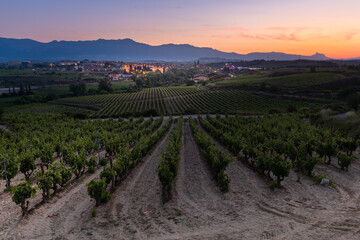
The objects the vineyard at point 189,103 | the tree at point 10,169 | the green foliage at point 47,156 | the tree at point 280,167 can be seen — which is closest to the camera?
the tree at point 280,167

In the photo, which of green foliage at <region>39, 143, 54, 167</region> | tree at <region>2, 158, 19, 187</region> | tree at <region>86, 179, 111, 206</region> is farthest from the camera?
green foliage at <region>39, 143, 54, 167</region>

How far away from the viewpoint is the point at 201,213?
13.7m

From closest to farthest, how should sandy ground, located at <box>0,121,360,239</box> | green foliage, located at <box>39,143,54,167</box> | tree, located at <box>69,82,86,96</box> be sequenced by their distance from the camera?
sandy ground, located at <box>0,121,360,239</box>, green foliage, located at <box>39,143,54,167</box>, tree, located at <box>69,82,86,96</box>

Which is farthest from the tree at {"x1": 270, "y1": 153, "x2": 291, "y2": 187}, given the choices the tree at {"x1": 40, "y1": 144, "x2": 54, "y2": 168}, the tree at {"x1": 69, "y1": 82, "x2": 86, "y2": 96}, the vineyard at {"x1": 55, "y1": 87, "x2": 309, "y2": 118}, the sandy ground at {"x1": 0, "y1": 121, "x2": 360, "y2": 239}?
the tree at {"x1": 69, "y1": 82, "x2": 86, "y2": 96}

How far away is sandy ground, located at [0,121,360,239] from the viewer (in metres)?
11.6

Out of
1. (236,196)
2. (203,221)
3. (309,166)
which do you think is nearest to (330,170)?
(309,166)

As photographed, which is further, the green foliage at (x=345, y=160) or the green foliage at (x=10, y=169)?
the green foliage at (x=345, y=160)

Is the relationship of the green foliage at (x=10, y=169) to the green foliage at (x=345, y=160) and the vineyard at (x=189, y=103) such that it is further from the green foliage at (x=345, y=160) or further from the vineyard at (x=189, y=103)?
the vineyard at (x=189, y=103)

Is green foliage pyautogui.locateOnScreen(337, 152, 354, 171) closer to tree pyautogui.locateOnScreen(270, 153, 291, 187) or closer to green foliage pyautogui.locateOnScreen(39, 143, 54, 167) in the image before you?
tree pyautogui.locateOnScreen(270, 153, 291, 187)

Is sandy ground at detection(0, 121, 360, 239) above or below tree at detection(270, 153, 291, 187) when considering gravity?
below

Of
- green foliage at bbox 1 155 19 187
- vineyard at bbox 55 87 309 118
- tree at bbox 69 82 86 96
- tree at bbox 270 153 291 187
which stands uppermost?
tree at bbox 270 153 291 187

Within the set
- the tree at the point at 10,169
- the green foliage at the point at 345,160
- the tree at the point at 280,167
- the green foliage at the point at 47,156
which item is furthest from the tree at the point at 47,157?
the green foliage at the point at 345,160

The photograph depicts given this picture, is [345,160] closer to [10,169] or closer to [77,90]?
[10,169]

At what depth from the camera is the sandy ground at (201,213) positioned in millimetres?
11641
